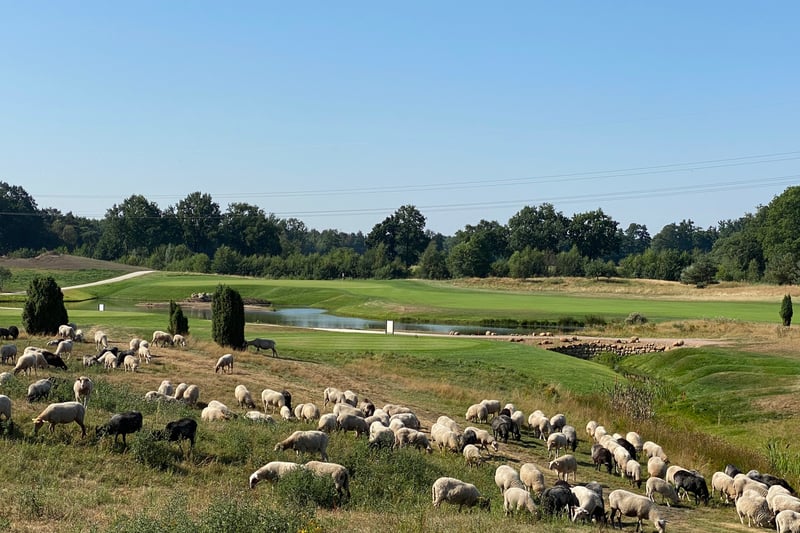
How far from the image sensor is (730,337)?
5394cm

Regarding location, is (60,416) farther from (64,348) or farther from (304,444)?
(64,348)

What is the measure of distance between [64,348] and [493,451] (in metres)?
17.0

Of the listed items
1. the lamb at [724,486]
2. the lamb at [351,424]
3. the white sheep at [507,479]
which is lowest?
the lamb at [724,486]

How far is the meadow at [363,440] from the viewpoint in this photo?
12.4m

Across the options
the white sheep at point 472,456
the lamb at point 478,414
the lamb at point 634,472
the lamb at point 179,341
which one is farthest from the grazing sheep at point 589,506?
the lamb at point 179,341

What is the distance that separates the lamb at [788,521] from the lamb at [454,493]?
5775 millimetres

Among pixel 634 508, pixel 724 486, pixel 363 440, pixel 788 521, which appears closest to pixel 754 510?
pixel 788 521

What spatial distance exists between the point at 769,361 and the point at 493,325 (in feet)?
119

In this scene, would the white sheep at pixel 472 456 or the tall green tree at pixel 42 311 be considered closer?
the white sheep at pixel 472 456

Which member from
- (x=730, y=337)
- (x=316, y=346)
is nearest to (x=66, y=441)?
(x=316, y=346)

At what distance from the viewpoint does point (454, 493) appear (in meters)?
14.8

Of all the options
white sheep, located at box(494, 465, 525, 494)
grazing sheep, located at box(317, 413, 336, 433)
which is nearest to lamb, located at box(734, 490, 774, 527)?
white sheep, located at box(494, 465, 525, 494)

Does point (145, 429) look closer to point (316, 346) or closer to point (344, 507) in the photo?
point (344, 507)

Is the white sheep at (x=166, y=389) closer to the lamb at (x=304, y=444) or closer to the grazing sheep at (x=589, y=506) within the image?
the lamb at (x=304, y=444)
